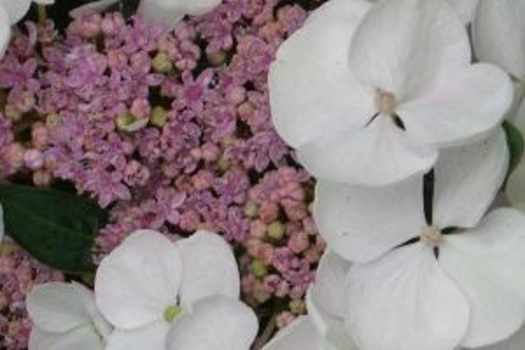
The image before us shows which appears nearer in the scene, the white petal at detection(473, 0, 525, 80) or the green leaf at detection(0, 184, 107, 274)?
the white petal at detection(473, 0, 525, 80)

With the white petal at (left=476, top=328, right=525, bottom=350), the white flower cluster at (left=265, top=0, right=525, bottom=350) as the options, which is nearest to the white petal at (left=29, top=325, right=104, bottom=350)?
the white flower cluster at (left=265, top=0, right=525, bottom=350)

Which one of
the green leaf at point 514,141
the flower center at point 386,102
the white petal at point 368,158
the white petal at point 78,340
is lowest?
the white petal at point 78,340

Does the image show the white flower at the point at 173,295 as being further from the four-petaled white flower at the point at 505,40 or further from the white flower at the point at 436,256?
the four-petaled white flower at the point at 505,40

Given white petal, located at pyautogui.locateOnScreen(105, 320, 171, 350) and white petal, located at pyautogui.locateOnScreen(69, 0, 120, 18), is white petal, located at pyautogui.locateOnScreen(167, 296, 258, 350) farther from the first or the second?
white petal, located at pyautogui.locateOnScreen(69, 0, 120, 18)

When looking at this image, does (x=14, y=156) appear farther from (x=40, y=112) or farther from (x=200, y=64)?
(x=200, y=64)

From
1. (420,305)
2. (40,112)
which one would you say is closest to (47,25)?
(40,112)

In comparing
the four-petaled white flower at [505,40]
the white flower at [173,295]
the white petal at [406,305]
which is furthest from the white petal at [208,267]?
the four-petaled white flower at [505,40]

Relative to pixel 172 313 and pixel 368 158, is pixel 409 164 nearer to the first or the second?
Result: pixel 368 158
